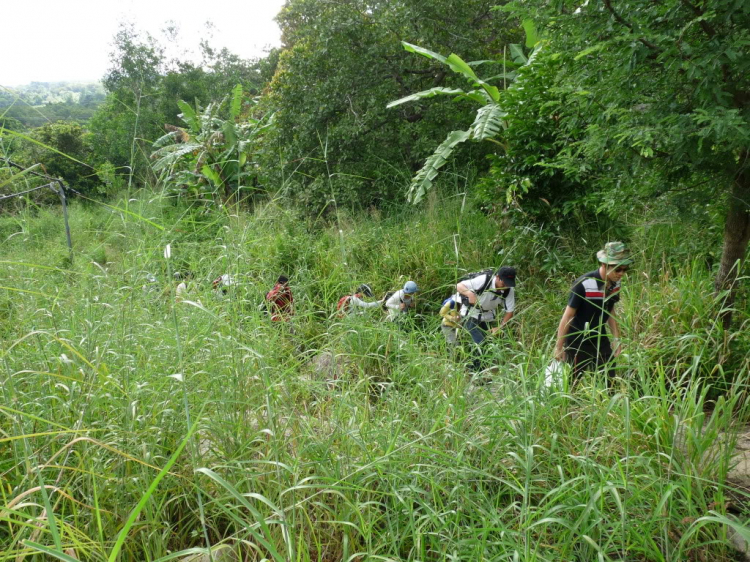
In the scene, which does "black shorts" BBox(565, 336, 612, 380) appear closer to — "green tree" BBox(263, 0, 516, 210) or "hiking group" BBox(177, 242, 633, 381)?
"hiking group" BBox(177, 242, 633, 381)

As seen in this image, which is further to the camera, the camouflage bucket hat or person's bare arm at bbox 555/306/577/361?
person's bare arm at bbox 555/306/577/361

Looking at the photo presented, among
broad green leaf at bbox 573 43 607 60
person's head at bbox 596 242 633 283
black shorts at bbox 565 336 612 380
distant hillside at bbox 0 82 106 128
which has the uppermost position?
broad green leaf at bbox 573 43 607 60

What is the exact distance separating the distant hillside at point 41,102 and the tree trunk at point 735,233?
12.3 ft

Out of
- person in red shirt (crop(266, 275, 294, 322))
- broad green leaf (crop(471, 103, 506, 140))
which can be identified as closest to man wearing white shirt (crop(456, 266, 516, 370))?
person in red shirt (crop(266, 275, 294, 322))

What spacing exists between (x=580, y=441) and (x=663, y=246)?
11.7ft

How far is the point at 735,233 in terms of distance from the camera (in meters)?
3.38

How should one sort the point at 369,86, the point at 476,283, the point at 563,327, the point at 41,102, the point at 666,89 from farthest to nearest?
the point at 369,86 < the point at 476,283 < the point at 563,327 < the point at 666,89 < the point at 41,102

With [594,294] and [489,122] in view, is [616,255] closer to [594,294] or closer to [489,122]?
[594,294]

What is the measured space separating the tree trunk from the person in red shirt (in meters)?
2.83

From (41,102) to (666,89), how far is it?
3.41m

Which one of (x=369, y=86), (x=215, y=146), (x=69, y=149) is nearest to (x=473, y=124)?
(x=369, y=86)

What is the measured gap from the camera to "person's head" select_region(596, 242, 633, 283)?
3436 millimetres

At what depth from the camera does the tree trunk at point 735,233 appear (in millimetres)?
3170

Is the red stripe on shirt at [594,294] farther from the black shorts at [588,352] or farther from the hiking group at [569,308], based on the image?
the black shorts at [588,352]
